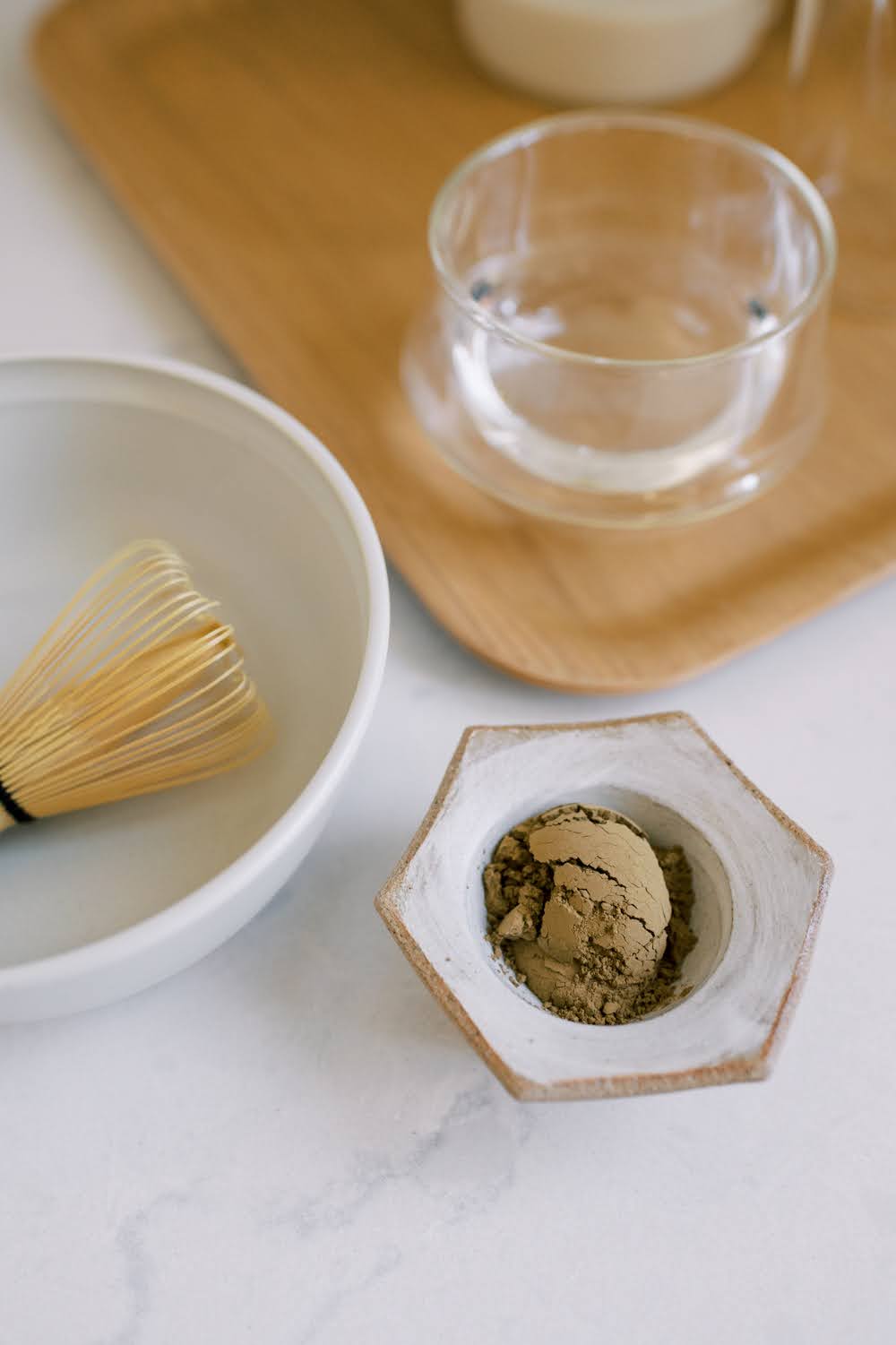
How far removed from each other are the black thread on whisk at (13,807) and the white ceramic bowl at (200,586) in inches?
0.7

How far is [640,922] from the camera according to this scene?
429mm

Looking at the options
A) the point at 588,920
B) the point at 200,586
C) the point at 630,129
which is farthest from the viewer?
the point at 630,129

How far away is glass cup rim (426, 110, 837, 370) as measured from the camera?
55 centimetres

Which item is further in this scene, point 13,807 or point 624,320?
point 624,320

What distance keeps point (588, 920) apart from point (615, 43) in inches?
21.0

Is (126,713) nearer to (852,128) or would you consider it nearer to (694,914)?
(694,914)

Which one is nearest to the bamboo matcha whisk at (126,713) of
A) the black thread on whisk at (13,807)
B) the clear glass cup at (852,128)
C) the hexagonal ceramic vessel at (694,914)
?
the black thread on whisk at (13,807)

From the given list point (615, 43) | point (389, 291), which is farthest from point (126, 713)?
point (615, 43)

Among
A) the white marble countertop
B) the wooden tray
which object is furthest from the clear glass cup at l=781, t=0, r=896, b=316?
the white marble countertop

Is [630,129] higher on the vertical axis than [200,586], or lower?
higher

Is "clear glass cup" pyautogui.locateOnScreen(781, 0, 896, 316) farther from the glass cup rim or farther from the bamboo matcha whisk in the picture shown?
the bamboo matcha whisk

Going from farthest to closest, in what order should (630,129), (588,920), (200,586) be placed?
(630,129) → (200,586) → (588,920)

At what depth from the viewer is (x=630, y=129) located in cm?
67

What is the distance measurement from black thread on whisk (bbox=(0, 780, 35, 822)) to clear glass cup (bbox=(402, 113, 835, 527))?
0.25 metres
